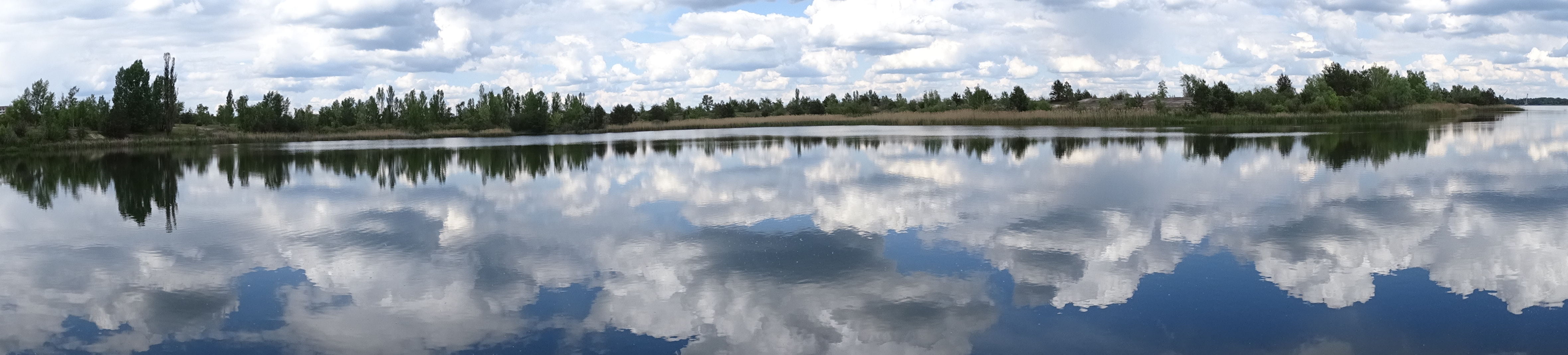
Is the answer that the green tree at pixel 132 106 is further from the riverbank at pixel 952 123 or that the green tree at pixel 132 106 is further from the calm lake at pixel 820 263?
the calm lake at pixel 820 263

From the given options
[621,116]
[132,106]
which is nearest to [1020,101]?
[621,116]

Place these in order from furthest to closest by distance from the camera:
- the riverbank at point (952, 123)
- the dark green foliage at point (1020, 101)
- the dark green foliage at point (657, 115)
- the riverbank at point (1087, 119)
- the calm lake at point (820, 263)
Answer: the dark green foliage at point (657, 115), the dark green foliage at point (1020, 101), the riverbank at point (1087, 119), the riverbank at point (952, 123), the calm lake at point (820, 263)

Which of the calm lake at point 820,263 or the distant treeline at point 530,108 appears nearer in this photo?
the calm lake at point 820,263

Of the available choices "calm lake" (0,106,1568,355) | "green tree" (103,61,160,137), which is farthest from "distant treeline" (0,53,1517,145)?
"calm lake" (0,106,1568,355)

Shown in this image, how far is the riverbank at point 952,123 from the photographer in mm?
56844

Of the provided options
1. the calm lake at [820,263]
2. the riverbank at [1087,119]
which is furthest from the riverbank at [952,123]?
the calm lake at [820,263]

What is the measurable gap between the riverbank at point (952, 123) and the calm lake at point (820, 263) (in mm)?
33418

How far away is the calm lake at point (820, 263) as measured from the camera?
7.33m

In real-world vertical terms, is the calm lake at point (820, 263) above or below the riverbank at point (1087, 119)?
below

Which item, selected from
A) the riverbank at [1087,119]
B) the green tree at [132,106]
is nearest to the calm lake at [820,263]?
the riverbank at [1087,119]

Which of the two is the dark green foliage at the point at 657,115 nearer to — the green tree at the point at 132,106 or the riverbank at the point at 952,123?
the riverbank at the point at 952,123

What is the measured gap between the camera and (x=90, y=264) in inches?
449

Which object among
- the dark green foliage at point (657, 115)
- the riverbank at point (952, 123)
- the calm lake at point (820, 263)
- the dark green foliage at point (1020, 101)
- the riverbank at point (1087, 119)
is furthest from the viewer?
the dark green foliage at point (657, 115)

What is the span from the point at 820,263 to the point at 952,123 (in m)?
66.2
